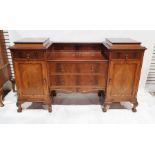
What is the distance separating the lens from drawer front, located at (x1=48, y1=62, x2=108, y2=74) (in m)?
2.21

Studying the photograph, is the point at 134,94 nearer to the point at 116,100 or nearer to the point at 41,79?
the point at 116,100

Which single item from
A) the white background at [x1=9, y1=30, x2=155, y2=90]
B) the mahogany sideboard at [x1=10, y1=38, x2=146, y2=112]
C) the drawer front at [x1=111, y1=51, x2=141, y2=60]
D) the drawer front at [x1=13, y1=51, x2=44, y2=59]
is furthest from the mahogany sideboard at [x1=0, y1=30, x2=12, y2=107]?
the drawer front at [x1=111, y1=51, x2=141, y2=60]

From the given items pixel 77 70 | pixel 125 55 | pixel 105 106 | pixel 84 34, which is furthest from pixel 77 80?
pixel 84 34

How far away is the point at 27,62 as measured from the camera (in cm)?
215

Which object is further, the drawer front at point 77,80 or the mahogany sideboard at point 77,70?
the drawer front at point 77,80

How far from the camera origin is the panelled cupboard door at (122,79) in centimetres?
217

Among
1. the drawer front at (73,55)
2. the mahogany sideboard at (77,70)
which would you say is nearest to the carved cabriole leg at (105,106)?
the mahogany sideboard at (77,70)

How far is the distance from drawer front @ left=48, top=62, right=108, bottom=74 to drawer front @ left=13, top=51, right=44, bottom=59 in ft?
0.65

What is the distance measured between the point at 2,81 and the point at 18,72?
0.65m

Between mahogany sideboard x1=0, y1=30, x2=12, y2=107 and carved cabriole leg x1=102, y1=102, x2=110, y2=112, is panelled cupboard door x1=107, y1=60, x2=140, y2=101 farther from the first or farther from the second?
mahogany sideboard x1=0, y1=30, x2=12, y2=107

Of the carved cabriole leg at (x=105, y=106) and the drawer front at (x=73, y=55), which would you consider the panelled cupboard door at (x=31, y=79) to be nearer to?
the drawer front at (x=73, y=55)

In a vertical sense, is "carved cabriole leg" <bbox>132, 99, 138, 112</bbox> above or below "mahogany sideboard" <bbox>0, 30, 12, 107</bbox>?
below

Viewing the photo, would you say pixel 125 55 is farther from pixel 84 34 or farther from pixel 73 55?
pixel 84 34

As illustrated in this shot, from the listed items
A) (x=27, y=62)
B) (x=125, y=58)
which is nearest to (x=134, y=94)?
(x=125, y=58)
